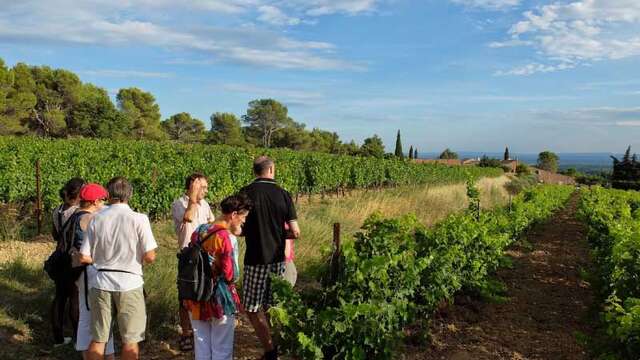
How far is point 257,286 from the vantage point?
386 cm

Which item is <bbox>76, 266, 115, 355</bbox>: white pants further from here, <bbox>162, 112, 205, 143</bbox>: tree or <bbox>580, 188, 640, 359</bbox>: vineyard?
<bbox>162, 112, 205, 143</bbox>: tree

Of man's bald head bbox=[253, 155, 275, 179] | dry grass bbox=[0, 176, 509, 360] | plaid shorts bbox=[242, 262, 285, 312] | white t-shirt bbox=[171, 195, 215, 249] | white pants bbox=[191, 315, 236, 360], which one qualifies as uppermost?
man's bald head bbox=[253, 155, 275, 179]

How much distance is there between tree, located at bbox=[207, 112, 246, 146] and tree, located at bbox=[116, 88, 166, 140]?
9015mm

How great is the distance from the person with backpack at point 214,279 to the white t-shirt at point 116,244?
0.31 metres

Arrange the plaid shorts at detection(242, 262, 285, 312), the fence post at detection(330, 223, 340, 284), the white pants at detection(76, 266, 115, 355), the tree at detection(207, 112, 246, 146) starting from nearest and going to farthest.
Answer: the white pants at detection(76, 266, 115, 355)
the plaid shorts at detection(242, 262, 285, 312)
the fence post at detection(330, 223, 340, 284)
the tree at detection(207, 112, 246, 146)

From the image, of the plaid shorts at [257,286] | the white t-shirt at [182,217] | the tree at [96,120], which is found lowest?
the plaid shorts at [257,286]

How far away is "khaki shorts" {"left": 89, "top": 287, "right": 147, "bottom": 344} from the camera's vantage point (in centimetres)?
323

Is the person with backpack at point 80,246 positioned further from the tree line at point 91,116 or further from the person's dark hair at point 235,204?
the tree line at point 91,116

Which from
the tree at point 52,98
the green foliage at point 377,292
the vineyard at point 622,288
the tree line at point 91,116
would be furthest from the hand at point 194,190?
the tree at point 52,98

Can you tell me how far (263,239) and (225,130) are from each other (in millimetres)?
69300

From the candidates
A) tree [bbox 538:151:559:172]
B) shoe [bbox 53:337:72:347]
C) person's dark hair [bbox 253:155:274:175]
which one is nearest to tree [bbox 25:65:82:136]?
shoe [bbox 53:337:72:347]

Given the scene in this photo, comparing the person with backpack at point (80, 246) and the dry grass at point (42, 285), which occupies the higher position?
the person with backpack at point (80, 246)

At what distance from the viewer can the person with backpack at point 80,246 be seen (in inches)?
137

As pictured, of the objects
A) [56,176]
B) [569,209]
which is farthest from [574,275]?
[569,209]
